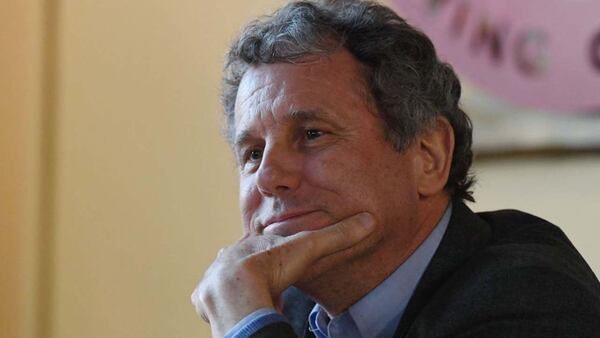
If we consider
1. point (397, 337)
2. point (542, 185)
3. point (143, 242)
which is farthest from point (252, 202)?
point (143, 242)

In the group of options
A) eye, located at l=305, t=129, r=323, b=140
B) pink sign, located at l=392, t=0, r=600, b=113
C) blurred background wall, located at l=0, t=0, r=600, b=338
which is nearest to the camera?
eye, located at l=305, t=129, r=323, b=140

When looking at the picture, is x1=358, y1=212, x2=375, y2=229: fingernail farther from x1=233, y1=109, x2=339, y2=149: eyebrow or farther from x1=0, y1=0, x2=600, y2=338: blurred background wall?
x1=0, y1=0, x2=600, y2=338: blurred background wall

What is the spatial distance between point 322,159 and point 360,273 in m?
0.16

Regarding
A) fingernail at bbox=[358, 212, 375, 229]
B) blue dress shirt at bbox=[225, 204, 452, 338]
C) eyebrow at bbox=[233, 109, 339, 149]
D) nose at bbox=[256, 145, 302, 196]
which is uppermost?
eyebrow at bbox=[233, 109, 339, 149]

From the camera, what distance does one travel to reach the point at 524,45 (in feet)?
5.94

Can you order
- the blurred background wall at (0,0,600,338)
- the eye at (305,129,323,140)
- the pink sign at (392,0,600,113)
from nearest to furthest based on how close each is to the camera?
1. the eye at (305,129,323,140)
2. the pink sign at (392,0,600,113)
3. the blurred background wall at (0,0,600,338)

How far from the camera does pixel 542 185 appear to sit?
1798 mm

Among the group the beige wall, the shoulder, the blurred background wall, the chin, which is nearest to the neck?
the chin

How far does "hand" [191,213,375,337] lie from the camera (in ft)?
3.92

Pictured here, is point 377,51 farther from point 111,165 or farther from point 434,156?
point 111,165

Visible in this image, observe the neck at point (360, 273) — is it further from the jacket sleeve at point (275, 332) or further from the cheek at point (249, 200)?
the jacket sleeve at point (275, 332)

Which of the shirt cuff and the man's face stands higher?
the man's face

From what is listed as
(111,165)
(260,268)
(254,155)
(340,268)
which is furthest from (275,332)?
(111,165)

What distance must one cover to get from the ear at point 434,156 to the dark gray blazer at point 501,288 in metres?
0.05
